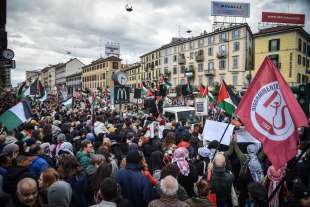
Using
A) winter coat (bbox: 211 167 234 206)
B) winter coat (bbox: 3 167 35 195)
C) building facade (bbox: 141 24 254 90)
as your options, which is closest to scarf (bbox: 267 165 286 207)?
winter coat (bbox: 211 167 234 206)

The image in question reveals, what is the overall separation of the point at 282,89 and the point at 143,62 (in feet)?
258

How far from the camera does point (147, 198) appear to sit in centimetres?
435

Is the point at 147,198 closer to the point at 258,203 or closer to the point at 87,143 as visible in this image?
the point at 258,203

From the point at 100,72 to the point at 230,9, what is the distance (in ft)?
176

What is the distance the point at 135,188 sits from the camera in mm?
4375

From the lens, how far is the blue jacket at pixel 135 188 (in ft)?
14.3

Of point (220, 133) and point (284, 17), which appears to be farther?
point (284, 17)

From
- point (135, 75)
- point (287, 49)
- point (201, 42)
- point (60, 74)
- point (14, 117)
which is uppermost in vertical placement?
point (201, 42)

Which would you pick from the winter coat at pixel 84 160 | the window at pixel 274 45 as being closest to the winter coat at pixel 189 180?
the winter coat at pixel 84 160

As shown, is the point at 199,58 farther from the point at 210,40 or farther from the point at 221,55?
the point at 221,55

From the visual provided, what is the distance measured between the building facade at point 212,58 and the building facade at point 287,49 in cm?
334

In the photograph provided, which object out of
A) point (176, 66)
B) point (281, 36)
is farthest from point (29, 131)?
point (176, 66)

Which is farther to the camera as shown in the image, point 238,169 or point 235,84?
point 235,84

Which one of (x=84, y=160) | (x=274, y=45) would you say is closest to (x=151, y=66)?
(x=274, y=45)
